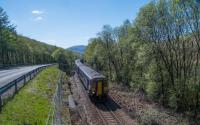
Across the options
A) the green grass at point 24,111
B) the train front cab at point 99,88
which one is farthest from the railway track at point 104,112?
the green grass at point 24,111

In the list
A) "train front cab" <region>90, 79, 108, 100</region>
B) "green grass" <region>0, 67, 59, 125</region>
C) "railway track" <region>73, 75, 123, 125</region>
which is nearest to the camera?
"green grass" <region>0, 67, 59, 125</region>

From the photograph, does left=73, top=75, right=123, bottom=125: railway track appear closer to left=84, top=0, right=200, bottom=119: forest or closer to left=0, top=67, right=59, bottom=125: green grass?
left=0, top=67, right=59, bottom=125: green grass

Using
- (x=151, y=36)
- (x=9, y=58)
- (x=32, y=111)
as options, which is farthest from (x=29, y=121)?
(x=9, y=58)

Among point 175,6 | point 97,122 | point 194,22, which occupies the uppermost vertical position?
point 175,6

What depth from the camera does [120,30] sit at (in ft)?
215

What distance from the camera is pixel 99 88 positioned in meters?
33.0

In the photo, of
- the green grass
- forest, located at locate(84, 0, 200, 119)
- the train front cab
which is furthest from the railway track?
forest, located at locate(84, 0, 200, 119)

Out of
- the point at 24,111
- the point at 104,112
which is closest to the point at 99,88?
the point at 104,112

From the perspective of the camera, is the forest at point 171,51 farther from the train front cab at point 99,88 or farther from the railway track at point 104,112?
the railway track at point 104,112

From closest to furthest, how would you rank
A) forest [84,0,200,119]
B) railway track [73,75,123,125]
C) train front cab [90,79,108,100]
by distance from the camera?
1. railway track [73,75,123,125]
2. forest [84,0,200,119]
3. train front cab [90,79,108,100]

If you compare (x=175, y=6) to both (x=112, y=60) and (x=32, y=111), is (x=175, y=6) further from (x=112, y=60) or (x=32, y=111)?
(x=112, y=60)

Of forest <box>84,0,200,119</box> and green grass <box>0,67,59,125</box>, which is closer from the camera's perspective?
green grass <box>0,67,59,125</box>

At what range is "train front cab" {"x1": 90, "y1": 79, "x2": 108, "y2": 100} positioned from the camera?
32.8 meters

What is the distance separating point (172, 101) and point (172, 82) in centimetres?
289
